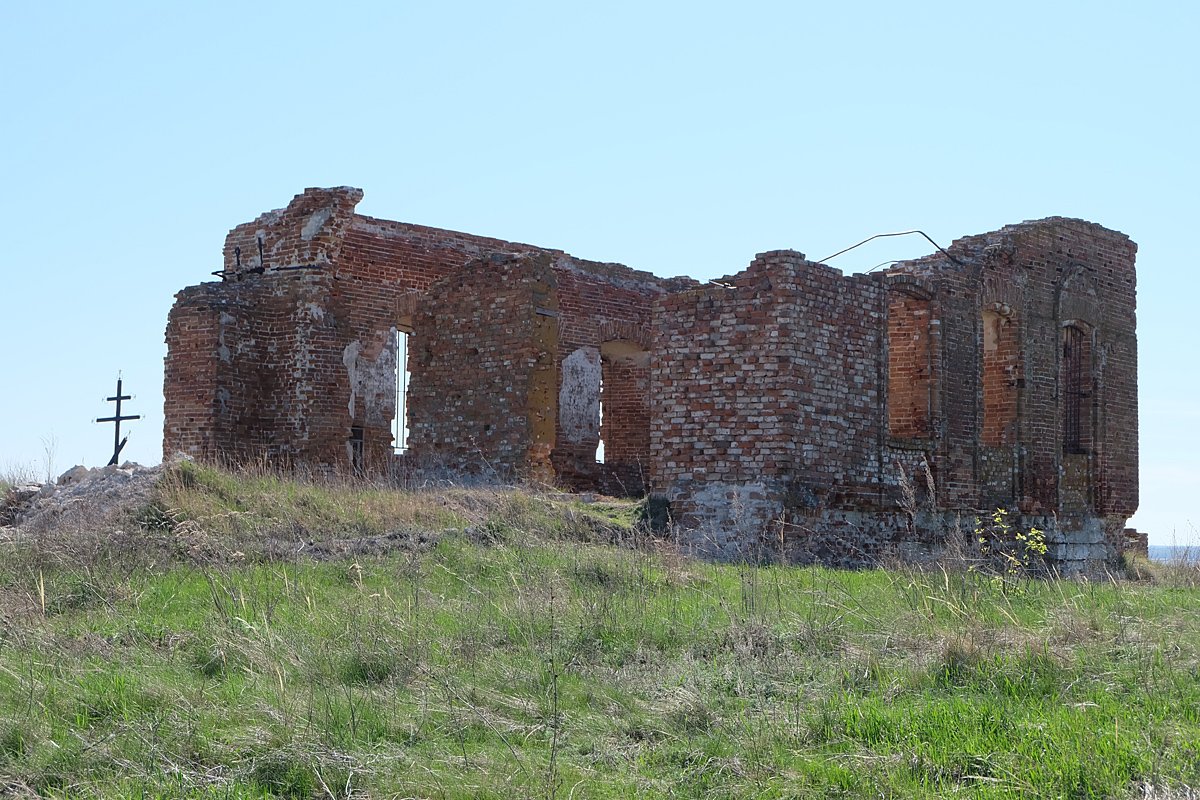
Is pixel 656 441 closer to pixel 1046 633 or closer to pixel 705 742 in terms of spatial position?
pixel 1046 633

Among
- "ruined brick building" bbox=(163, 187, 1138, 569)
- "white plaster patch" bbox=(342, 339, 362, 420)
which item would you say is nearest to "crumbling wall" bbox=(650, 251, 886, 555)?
"ruined brick building" bbox=(163, 187, 1138, 569)

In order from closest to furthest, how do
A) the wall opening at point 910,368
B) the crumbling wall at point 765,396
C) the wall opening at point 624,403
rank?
1. the crumbling wall at point 765,396
2. the wall opening at point 910,368
3. the wall opening at point 624,403

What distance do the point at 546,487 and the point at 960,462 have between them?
4850 millimetres

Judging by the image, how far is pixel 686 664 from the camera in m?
6.69

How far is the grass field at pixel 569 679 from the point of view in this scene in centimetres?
511

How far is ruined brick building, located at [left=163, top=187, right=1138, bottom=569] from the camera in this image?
480 inches

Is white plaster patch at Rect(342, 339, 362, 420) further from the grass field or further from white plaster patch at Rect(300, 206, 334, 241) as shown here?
the grass field

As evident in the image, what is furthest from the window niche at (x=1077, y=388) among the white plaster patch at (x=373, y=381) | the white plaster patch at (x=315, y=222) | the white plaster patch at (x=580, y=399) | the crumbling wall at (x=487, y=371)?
the white plaster patch at (x=315, y=222)

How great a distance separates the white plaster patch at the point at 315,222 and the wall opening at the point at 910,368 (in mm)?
7756

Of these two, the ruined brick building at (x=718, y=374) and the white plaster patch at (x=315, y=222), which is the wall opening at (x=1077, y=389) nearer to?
the ruined brick building at (x=718, y=374)

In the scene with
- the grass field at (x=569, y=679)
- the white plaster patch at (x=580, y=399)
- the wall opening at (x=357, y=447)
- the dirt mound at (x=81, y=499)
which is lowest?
the grass field at (x=569, y=679)

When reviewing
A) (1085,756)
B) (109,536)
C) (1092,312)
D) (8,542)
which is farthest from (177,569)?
(1092,312)

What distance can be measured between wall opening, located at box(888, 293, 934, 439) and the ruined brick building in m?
0.03

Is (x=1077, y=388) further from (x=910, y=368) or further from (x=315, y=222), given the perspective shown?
(x=315, y=222)
